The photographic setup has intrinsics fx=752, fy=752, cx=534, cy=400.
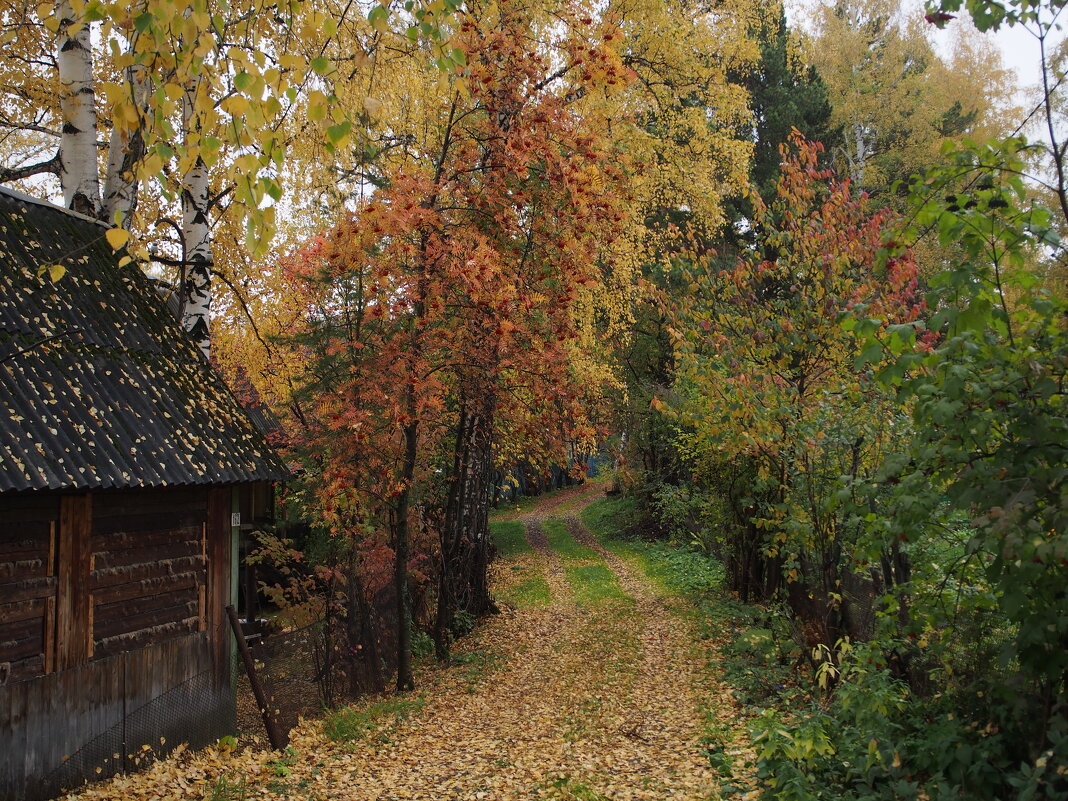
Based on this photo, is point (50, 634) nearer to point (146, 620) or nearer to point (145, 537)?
point (146, 620)

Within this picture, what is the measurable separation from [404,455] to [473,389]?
1.29 meters

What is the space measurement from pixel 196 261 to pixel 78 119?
6.55 feet

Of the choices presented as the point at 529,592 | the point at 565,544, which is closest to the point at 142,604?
the point at 529,592

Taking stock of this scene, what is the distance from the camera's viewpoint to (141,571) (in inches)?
293

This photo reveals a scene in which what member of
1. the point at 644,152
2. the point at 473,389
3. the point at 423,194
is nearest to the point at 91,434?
the point at 423,194

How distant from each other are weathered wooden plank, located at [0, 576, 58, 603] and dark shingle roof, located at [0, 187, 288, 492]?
3.79 ft

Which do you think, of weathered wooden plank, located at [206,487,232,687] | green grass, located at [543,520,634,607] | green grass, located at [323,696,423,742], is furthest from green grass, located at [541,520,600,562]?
weathered wooden plank, located at [206,487,232,687]

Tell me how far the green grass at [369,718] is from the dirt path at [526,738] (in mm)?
56

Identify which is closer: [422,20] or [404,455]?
[422,20]

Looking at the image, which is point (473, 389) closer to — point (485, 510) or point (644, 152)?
point (485, 510)

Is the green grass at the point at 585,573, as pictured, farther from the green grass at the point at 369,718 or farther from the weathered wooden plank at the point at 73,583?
the weathered wooden plank at the point at 73,583

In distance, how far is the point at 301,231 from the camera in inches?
602

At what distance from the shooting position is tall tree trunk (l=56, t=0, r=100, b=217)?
8359 mm

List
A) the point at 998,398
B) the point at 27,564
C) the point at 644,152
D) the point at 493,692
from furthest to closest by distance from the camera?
the point at 644,152, the point at 493,692, the point at 27,564, the point at 998,398
